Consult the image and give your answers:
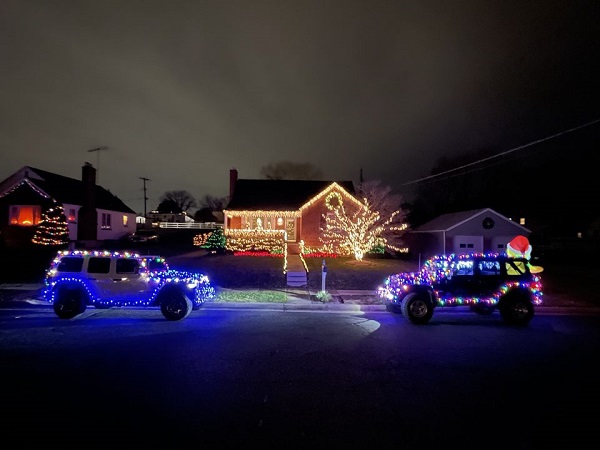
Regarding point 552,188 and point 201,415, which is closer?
point 201,415

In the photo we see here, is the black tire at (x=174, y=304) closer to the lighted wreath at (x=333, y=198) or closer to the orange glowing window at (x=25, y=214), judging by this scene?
the lighted wreath at (x=333, y=198)

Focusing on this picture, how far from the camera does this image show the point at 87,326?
944 centimetres

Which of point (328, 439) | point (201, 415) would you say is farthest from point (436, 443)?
point (201, 415)

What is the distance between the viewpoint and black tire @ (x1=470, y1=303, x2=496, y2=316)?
34.9ft

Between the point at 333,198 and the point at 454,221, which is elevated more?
the point at 333,198

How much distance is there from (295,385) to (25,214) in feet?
105

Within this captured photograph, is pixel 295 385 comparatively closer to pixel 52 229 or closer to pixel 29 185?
pixel 52 229

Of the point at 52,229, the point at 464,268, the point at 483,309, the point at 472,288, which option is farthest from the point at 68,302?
the point at 52,229

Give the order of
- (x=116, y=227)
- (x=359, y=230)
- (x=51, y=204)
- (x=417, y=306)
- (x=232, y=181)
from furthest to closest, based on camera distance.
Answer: (x=116, y=227)
(x=232, y=181)
(x=51, y=204)
(x=359, y=230)
(x=417, y=306)

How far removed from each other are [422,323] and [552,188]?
47.7m

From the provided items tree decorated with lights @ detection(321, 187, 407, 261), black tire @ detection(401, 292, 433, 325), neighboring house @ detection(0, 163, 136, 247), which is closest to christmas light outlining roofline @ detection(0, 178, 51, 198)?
neighboring house @ detection(0, 163, 136, 247)

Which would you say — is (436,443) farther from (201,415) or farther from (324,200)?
(324,200)

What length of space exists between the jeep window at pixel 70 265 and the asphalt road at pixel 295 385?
4.88 ft

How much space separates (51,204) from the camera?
2939 centimetres
